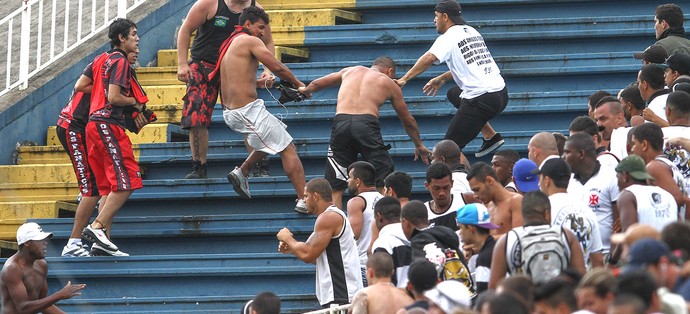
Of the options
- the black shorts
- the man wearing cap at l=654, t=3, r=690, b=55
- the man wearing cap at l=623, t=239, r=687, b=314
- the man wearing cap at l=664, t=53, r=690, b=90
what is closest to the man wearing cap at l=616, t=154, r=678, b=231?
the man wearing cap at l=623, t=239, r=687, b=314

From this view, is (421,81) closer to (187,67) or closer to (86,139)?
(187,67)

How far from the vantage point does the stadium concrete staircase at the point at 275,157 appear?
12.8m

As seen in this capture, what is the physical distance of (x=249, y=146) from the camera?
44.6ft

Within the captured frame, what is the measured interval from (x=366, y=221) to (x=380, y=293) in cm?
197

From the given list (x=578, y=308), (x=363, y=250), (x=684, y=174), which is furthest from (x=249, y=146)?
(x=578, y=308)

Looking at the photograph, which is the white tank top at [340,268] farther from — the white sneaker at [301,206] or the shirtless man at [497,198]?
the white sneaker at [301,206]

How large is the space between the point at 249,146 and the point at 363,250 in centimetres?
268

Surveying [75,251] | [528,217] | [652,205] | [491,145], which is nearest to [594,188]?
[652,205]

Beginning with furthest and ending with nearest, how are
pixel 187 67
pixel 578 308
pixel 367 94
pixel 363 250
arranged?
pixel 187 67 → pixel 367 94 → pixel 363 250 → pixel 578 308

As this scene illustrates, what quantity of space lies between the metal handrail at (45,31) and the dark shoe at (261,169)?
120 inches

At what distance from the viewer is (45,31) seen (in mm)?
16469

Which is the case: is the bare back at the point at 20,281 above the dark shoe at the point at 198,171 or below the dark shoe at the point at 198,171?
below

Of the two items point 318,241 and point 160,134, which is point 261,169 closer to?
point 160,134

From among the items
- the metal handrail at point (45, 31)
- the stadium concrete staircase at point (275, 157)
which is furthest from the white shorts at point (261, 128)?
the metal handrail at point (45, 31)
